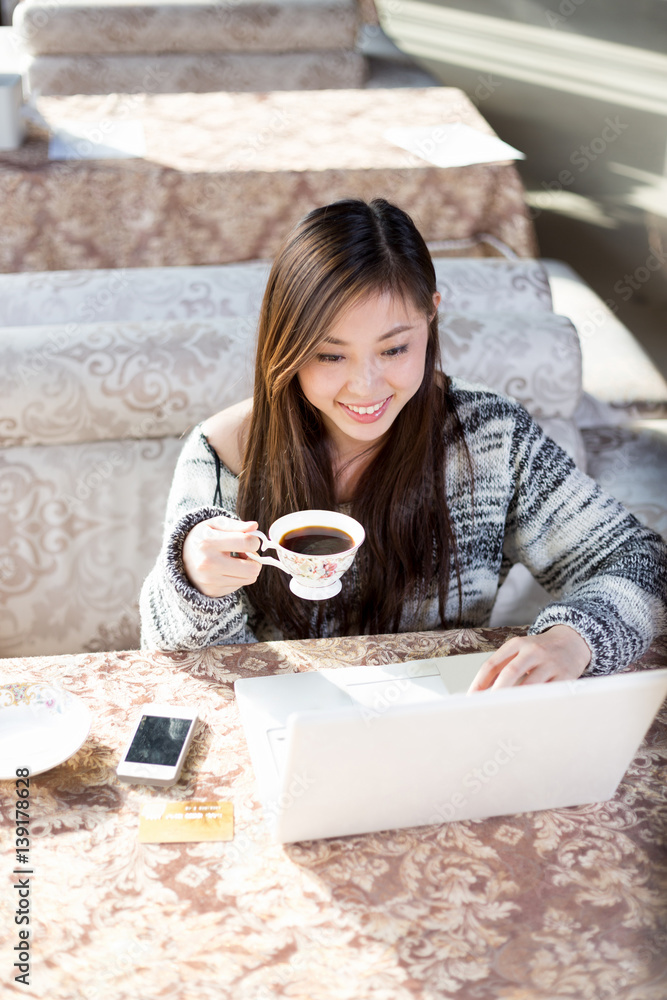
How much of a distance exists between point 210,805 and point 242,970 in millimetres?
185

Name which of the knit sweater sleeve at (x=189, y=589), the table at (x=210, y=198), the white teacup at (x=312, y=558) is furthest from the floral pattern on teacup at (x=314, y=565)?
the table at (x=210, y=198)

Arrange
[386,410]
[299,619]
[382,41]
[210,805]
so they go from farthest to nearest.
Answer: [382,41]
[299,619]
[386,410]
[210,805]

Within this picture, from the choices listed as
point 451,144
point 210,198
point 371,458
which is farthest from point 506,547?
point 451,144

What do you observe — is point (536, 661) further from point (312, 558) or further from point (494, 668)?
point (312, 558)

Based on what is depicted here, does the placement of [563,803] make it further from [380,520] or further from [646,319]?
[646,319]

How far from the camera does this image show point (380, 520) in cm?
137

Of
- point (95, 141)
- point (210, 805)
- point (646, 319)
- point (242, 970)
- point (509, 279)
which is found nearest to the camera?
point (242, 970)

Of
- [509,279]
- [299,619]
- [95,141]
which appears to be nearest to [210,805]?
[299,619]

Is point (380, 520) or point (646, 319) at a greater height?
point (380, 520)

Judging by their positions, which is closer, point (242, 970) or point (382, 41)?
point (242, 970)

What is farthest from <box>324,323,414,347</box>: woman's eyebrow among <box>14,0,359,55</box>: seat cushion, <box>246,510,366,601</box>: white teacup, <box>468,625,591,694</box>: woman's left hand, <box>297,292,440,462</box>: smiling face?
<box>14,0,359,55</box>: seat cushion

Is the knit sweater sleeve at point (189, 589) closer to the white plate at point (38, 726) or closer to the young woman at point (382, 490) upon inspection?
the young woman at point (382, 490)

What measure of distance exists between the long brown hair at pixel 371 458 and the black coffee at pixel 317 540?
0.70 feet

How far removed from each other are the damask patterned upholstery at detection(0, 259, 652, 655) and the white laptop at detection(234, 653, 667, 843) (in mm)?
833
